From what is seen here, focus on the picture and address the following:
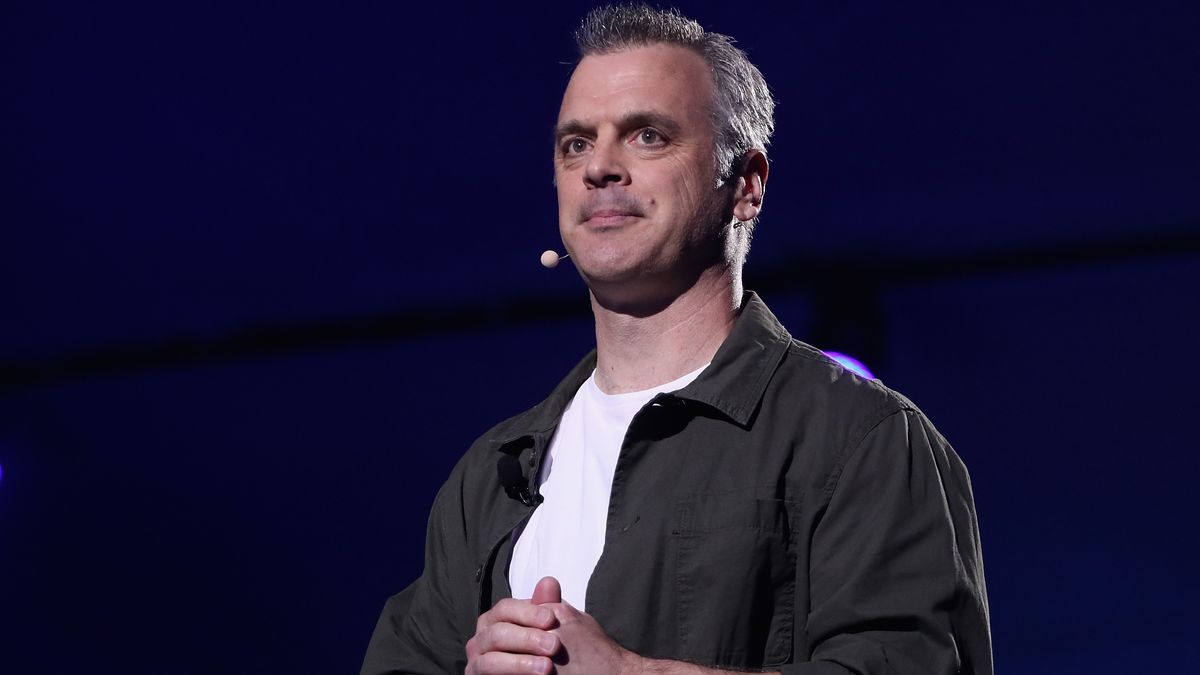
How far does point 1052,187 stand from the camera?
2.82 meters

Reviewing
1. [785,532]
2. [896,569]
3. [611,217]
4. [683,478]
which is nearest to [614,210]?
[611,217]

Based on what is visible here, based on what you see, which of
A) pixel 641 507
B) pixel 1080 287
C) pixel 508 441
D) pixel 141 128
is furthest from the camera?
pixel 141 128

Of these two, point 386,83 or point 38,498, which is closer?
point 386,83

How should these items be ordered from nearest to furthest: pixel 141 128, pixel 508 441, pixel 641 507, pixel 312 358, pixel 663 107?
pixel 641 507
pixel 663 107
pixel 508 441
pixel 141 128
pixel 312 358

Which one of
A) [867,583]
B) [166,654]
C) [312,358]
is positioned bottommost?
[166,654]

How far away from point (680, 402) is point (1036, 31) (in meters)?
1.65

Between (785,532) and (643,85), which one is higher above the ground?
(643,85)

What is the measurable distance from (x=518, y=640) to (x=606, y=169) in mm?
576

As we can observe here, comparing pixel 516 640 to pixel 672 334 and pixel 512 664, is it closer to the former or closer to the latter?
pixel 512 664

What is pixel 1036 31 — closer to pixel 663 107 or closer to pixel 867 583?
pixel 663 107

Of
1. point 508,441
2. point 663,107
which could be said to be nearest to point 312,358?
point 508,441

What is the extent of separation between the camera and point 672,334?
156 centimetres

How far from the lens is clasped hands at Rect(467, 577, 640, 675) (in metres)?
1.25

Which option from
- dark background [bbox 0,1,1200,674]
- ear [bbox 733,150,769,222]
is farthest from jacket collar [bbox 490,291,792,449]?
dark background [bbox 0,1,1200,674]
